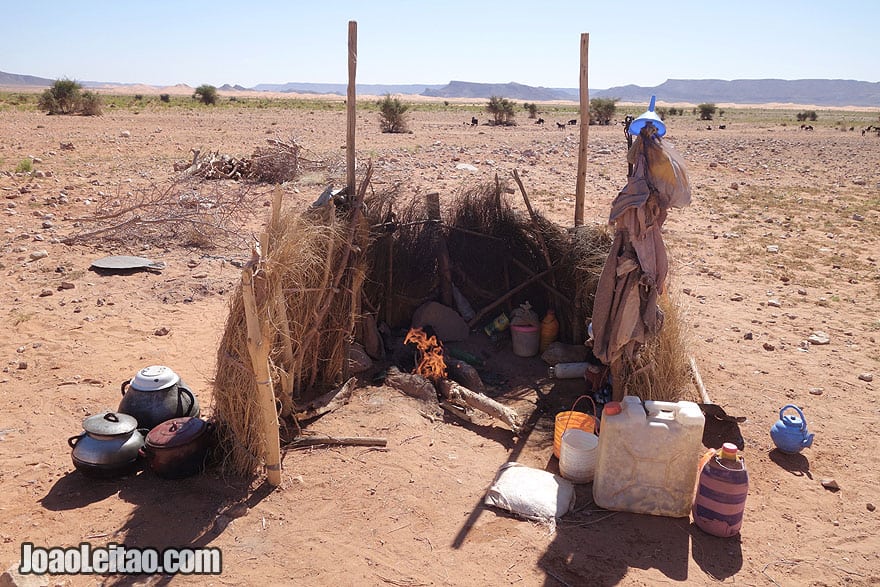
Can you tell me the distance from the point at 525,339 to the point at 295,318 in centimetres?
274

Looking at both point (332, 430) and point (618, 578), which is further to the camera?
point (332, 430)

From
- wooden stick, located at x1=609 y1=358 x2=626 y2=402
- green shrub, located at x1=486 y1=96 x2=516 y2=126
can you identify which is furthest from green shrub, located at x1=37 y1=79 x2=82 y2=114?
wooden stick, located at x1=609 y1=358 x2=626 y2=402

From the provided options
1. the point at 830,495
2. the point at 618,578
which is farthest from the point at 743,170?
the point at 618,578

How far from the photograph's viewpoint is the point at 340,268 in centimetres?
579

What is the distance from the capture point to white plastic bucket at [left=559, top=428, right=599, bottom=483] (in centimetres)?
484

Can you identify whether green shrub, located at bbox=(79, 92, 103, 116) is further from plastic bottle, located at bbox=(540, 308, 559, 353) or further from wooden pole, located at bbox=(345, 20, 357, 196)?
plastic bottle, located at bbox=(540, 308, 559, 353)

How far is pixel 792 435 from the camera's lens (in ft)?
17.1

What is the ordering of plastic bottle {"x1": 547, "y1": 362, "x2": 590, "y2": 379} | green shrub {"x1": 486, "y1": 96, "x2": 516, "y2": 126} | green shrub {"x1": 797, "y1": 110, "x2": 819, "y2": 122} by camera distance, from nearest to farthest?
plastic bottle {"x1": 547, "y1": 362, "x2": 590, "y2": 379} < green shrub {"x1": 486, "y1": 96, "x2": 516, "y2": 126} < green shrub {"x1": 797, "y1": 110, "x2": 819, "y2": 122}

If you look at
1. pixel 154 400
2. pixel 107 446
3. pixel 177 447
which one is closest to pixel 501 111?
pixel 154 400

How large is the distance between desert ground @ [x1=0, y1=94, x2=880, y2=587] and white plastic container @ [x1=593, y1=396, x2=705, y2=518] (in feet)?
0.42

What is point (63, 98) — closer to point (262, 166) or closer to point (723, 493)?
point (262, 166)

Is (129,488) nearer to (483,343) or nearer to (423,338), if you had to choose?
(423,338)

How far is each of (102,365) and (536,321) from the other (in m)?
4.28

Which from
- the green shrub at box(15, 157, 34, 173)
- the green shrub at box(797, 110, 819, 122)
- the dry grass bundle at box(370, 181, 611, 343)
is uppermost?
the green shrub at box(797, 110, 819, 122)
